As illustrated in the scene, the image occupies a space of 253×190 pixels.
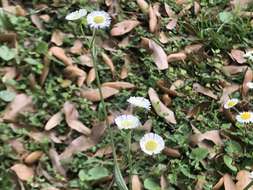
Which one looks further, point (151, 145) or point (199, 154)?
point (199, 154)

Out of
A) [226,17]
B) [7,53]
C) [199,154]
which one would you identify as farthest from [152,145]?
[226,17]

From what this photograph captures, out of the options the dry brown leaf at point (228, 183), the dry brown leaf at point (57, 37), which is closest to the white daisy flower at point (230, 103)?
the dry brown leaf at point (228, 183)

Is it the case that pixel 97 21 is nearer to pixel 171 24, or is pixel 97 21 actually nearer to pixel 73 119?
pixel 73 119

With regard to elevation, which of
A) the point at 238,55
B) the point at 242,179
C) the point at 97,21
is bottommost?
the point at 242,179

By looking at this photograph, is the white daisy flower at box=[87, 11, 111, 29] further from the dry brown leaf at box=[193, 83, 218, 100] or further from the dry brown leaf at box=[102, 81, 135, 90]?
the dry brown leaf at box=[193, 83, 218, 100]

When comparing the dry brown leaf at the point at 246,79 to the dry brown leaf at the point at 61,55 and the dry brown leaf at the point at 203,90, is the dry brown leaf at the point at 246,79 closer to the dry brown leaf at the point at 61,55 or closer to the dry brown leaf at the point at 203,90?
the dry brown leaf at the point at 203,90
